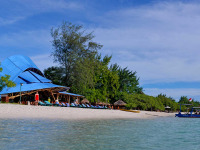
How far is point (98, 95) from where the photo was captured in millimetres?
57469

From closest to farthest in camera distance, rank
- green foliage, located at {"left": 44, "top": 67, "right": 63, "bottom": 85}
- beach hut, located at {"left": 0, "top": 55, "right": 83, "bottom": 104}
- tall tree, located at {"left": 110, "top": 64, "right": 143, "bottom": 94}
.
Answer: beach hut, located at {"left": 0, "top": 55, "right": 83, "bottom": 104}
green foliage, located at {"left": 44, "top": 67, "right": 63, "bottom": 85}
tall tree, located at {"left": 110, "top": 64, "right": 143, "bottom": 94}

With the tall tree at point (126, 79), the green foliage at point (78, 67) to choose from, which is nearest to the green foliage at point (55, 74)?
the green foliage at point (78, 67)

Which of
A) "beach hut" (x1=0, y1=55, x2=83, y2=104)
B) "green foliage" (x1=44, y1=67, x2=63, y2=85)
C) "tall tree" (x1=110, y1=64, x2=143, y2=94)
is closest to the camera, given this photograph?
"beach hut" (x1=0, y1=55, x2=83, y2=104)

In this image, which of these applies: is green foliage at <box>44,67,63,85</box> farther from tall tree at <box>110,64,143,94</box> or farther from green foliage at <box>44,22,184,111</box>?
tall tree at <box>110,64,143,94</box>

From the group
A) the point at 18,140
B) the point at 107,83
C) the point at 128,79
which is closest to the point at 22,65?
the point at 107,83

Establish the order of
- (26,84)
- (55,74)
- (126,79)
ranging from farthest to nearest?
(126,79), (55,74), (26,84)

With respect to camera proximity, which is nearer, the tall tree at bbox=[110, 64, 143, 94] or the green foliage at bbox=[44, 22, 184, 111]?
the green foliage at bbox=[44, 22, 184, 111]

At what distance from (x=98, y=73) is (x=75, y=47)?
27.8ft

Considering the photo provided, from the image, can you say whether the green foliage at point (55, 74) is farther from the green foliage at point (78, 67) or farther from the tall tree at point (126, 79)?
the tall tree at point (126, 79)

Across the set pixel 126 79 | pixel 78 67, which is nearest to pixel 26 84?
pixel 78 67

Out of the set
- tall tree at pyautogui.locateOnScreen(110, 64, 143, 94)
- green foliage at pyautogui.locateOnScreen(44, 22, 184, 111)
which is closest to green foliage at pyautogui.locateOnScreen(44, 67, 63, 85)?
green foliage at pyautogui.locateOnScreen(44, 22, 184, 111)

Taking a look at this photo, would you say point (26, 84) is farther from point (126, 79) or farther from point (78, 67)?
point (126, 79)

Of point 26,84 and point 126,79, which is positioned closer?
point 26,84

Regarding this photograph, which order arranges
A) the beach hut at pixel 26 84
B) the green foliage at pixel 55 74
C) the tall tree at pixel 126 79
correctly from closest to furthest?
the beach hut at pixel 26 84 < the green foliage at pixel 55 74 < the tall tree at pixel 126 79
